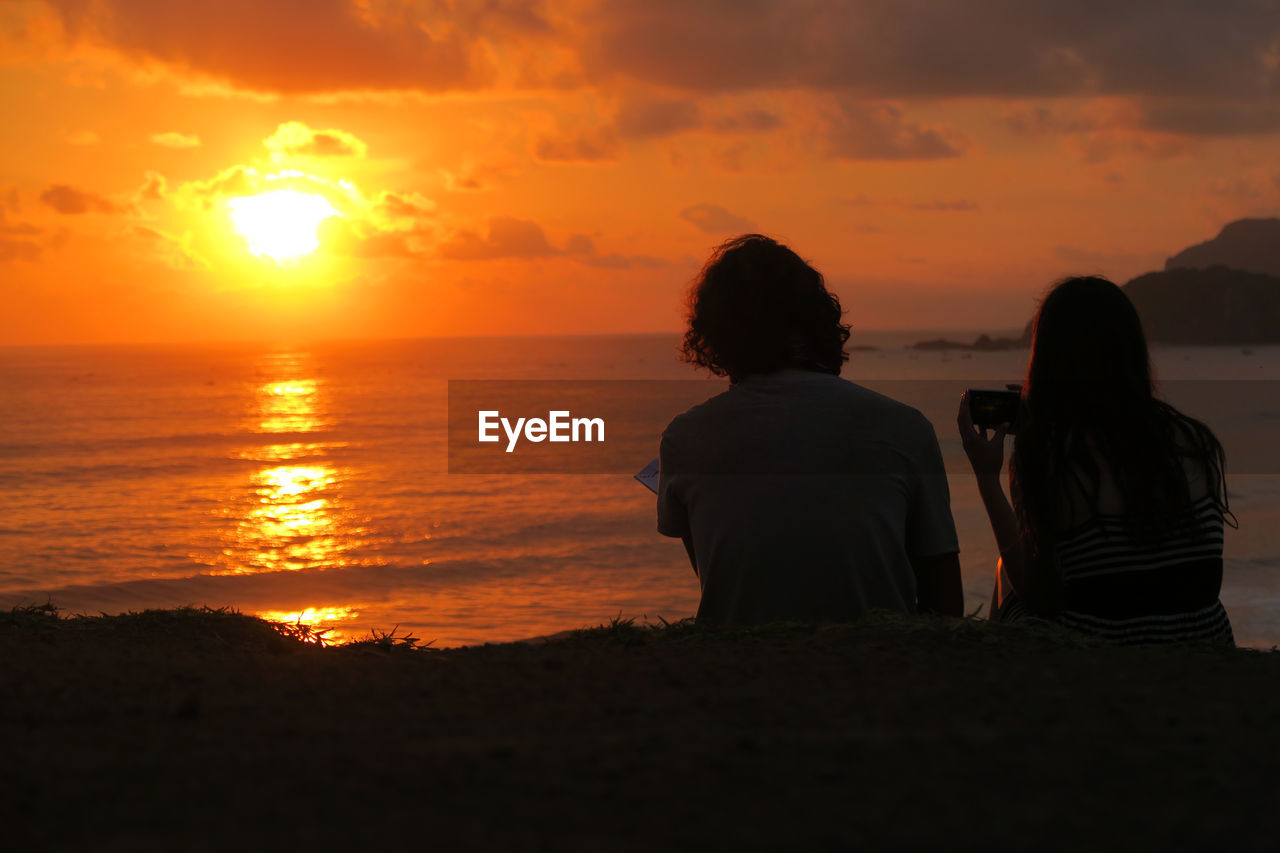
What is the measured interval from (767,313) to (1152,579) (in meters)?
1.46

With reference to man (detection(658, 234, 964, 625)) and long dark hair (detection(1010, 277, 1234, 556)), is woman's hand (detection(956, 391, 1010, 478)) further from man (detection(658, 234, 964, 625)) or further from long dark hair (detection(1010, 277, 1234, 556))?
man (detection(658, 234, 964, 625))

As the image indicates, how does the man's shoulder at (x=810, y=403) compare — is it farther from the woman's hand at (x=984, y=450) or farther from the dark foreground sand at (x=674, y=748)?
the dark foreground sand at (x=674, y=748)

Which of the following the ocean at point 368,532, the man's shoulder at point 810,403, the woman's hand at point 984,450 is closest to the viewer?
the man's shoulder at point 810,403

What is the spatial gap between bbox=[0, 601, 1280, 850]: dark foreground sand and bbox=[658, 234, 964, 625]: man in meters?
0.18

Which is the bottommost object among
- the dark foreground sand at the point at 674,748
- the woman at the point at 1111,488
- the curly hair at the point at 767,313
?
the dark foreground sand at the point at 674,748

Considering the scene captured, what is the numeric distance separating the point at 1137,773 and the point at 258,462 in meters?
37.4

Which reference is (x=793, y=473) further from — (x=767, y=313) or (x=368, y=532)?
(x=368, y=532)

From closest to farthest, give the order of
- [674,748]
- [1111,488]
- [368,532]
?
[674,748] < [1111,488] < [368,532]

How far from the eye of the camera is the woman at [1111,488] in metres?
3.25

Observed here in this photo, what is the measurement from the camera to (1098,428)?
10.9 feet

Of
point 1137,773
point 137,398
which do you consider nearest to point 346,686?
point 1137,773

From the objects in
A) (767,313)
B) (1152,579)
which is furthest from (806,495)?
(1152,579)

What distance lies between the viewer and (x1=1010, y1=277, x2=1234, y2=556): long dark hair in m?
3.23

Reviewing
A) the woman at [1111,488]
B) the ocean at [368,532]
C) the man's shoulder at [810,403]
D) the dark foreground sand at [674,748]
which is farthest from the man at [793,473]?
the ocean at [368,532]
